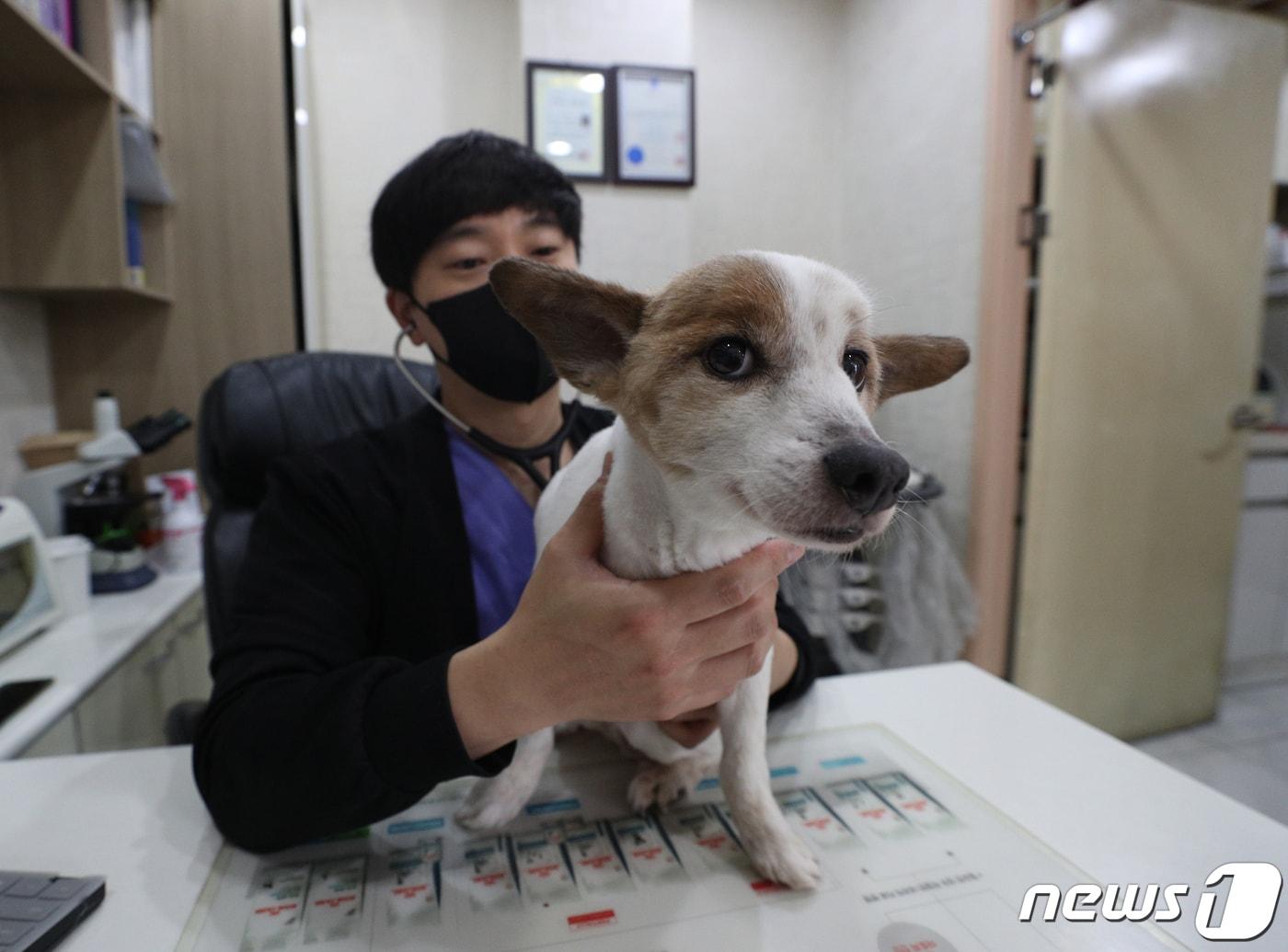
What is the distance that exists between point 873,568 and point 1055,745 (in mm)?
734

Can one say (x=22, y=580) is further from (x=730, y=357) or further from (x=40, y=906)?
(x=730, y=357)

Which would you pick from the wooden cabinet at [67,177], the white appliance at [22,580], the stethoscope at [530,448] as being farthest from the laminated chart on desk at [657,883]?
the wooden cabinet at [67,177]

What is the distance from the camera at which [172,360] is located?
2.02 meters

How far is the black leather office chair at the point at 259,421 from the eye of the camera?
1.20 metres

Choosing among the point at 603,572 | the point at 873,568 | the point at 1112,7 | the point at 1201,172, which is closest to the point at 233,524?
the point at 603,572

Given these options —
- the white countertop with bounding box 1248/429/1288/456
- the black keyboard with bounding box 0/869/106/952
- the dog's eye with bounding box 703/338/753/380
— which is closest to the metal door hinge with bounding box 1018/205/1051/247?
the white countertop with bounding box 1248/429/1288/456

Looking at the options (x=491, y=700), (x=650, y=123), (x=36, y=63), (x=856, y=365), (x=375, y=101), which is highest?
(x=375, y=101)

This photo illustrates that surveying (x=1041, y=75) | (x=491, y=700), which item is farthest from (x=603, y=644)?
(x=1041, y=75)

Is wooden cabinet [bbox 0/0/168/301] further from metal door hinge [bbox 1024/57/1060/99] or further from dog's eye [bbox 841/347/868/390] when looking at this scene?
metal door hinge [bbox 1024/57/1060/99]

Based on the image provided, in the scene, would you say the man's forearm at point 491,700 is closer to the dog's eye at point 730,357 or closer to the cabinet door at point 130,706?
the dog's eye at point 730,357

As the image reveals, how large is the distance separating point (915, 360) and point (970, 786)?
441mm

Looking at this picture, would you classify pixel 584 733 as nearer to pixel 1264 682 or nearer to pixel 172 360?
pixel 1264 682

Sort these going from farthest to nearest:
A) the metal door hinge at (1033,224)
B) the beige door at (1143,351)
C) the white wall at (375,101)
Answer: the white wall at (375,101), the beige door at (1143,351), the metal door hinge at (1033,224)

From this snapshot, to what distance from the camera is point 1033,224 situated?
1.64 m
